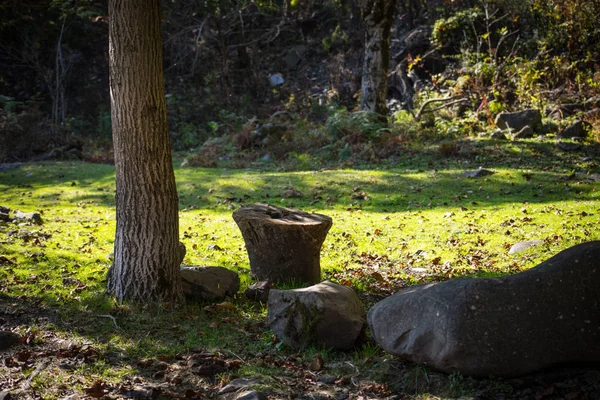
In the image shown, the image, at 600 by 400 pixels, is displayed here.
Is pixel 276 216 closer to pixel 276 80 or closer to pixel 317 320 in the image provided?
pixel 317 320

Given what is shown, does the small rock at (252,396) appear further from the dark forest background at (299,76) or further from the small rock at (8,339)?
the dark forest background at (299,76)

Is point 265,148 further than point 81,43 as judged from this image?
No

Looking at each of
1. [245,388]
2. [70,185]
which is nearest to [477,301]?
[245,388]

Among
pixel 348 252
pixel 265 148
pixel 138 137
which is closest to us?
pixel 138 137

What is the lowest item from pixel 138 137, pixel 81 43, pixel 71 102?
pixel 138 137

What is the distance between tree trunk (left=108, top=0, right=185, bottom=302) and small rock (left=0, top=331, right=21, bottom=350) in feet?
4.53

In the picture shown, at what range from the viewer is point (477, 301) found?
442 centimetres

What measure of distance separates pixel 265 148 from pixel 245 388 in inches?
640

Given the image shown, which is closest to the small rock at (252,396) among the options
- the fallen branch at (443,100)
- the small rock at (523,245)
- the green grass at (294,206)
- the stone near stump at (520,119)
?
the green grass at (294,206)

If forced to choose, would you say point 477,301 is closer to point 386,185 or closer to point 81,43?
point 386,185

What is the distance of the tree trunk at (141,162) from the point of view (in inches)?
238

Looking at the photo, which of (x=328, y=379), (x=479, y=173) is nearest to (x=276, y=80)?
(x=479, y=173)

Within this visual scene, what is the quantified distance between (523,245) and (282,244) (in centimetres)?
407

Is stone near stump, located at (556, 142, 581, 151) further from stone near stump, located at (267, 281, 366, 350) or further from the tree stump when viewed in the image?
stone near stump, located at (267, 281, 366, 350)
